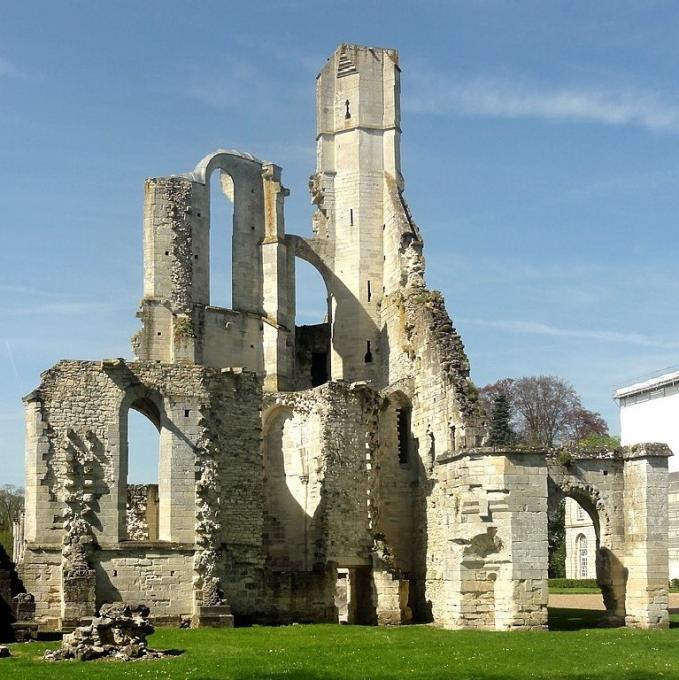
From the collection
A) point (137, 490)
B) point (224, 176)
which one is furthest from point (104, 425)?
point (224, 176)

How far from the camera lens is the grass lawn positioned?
2027 centimetres

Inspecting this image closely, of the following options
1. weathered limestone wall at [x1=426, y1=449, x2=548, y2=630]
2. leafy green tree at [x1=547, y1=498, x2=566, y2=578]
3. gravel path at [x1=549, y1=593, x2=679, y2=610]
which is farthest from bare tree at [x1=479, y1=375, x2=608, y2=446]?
weathered limestone wall at [x1=426, y1=449, x2=548, y2=630]

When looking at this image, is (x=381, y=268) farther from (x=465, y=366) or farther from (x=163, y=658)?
(x=163, y=658)

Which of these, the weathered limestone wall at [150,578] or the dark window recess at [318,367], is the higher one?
the dark window recess at [318,367]

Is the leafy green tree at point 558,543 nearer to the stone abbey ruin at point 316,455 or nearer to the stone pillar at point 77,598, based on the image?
the stone abbey ruin at point 316,455

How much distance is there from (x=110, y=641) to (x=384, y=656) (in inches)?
188

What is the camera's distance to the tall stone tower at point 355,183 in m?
41.3

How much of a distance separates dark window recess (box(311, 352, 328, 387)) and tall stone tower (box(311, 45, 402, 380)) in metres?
1.29

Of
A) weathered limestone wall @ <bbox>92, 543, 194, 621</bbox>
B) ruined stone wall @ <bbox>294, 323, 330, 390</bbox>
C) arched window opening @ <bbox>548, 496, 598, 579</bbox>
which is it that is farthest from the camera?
arched window opening @ <bbox>548, 496, 598, 579</bbox>

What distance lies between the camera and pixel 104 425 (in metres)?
31.0

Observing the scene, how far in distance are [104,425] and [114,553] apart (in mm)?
2966

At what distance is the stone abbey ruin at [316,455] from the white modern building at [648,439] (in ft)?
58.8

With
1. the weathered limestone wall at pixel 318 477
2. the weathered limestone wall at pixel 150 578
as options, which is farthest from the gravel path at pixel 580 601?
the weathered limestone wall at pixel 150 578

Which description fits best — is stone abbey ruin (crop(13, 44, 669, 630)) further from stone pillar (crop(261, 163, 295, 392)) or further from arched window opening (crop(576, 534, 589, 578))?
arched window opening (crop(576, 534, 589, 578))
